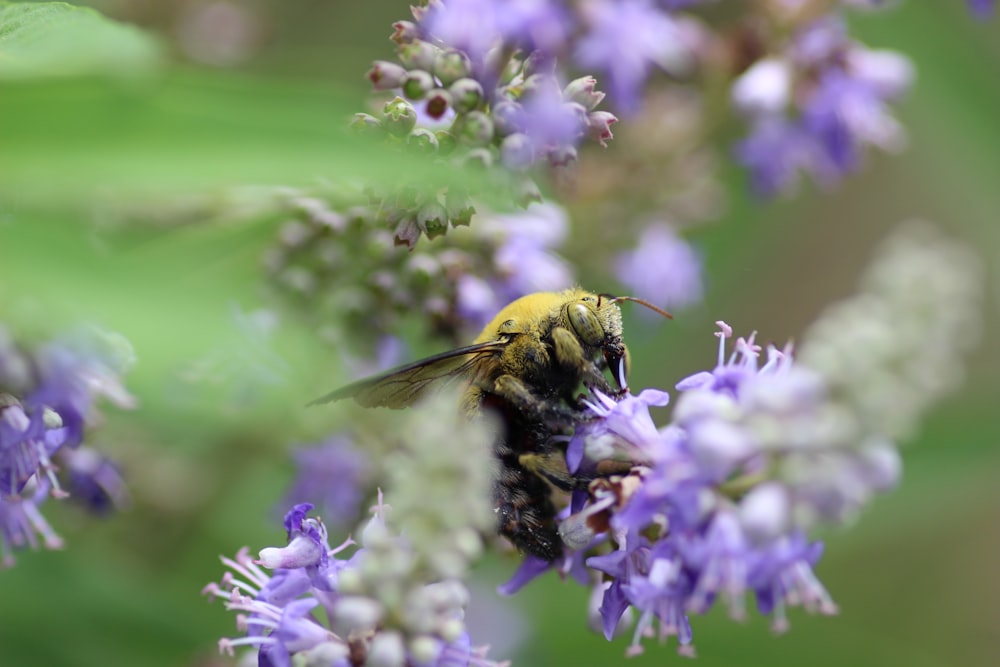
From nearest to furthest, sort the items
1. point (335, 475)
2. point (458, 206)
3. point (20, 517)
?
1. point (458, 206)
2. point (20, 517)
3. point (335, 475)

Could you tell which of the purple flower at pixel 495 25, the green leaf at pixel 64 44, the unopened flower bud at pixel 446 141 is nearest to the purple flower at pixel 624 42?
the purple flower at pixel 495 25

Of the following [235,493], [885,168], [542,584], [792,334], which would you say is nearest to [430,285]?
[235,493]

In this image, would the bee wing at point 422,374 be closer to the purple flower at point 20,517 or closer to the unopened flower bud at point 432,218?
the unopened flower bud at point 432,218

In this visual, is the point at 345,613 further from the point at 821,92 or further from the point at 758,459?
the point at 821,92

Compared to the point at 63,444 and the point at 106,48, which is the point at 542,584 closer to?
the point at 63,444

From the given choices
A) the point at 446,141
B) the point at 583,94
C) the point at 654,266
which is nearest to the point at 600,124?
the point at 583,94

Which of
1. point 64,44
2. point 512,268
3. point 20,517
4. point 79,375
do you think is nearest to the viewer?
point 64,44

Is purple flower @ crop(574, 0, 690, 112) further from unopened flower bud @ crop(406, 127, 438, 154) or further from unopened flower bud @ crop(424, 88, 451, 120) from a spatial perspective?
unopened flower bud @ crop(406, 127, 438, 154)
